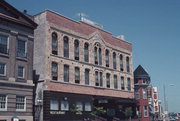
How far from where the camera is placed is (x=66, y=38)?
3903 centimetres

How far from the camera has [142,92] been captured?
55844 millimetres

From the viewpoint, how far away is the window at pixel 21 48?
31.4 metres

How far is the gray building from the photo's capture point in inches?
1139

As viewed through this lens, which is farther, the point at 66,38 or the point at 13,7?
the point at 66,38

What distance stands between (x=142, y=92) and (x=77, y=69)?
69.3 feet

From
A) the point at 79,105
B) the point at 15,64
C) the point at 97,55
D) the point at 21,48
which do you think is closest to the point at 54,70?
the point at 21,48

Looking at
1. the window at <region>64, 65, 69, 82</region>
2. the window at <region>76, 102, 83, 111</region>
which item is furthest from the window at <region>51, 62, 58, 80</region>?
the window at <region>76, 102, 83, 111</region>

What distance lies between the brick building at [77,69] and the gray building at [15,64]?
3.07 metres

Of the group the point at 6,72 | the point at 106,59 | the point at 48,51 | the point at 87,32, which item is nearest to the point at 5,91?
the point at 6,72

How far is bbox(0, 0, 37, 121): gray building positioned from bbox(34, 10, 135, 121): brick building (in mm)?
3069

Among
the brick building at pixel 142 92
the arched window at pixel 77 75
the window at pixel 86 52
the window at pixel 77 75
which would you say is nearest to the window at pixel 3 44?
the arched window at pixel 77 75

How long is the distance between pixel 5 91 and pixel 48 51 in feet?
29.0

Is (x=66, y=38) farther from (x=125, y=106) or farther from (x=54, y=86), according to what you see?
(x=125, y=106)

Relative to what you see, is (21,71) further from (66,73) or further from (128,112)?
(128,112)
